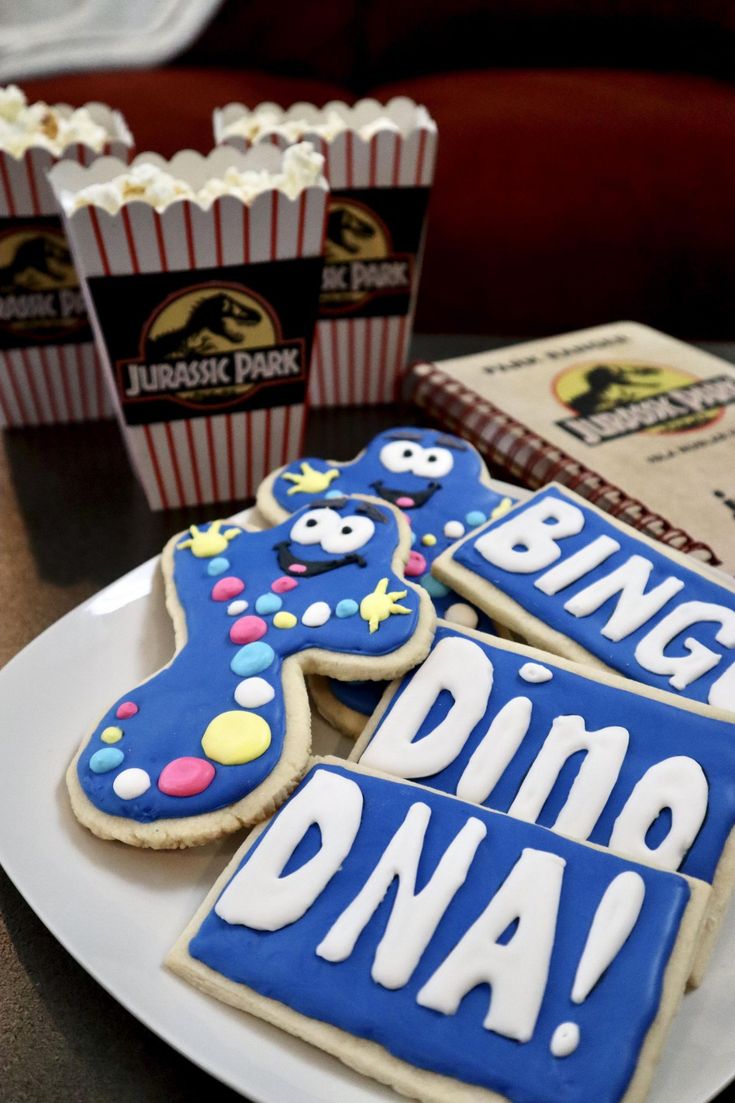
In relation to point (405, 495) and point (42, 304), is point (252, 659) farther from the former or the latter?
point (42, 304)

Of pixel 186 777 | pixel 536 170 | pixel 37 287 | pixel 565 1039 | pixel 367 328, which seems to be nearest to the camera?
pixel 565 1039

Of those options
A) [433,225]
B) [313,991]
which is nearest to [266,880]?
[313,991]

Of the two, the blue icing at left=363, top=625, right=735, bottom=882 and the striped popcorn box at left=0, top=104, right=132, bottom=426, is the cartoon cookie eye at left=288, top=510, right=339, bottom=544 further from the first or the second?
the striped popcorn box at left=0, top=104, right=132, bottom=426

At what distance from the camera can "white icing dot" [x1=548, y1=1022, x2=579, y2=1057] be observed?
1.50ft

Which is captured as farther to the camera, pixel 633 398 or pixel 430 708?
pixel 633 398

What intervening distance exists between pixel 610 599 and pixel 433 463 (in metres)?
0.21

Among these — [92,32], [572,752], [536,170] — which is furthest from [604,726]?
[92,32]

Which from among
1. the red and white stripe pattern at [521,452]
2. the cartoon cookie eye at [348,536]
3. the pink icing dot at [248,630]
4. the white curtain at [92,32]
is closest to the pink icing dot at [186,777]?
the pink icing dot at [248,630]

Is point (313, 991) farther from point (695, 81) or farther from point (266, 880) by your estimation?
point (695, 81)

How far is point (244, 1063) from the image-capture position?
0.46 metres


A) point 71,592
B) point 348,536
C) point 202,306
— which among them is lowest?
point 71,592

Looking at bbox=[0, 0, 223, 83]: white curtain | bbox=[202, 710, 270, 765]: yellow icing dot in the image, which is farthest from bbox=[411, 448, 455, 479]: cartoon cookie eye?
bbox=[0, 0, 223, 83]: white curtain

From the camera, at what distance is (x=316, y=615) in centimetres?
66

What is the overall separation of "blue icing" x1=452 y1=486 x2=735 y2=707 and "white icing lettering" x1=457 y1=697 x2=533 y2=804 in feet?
0.32
